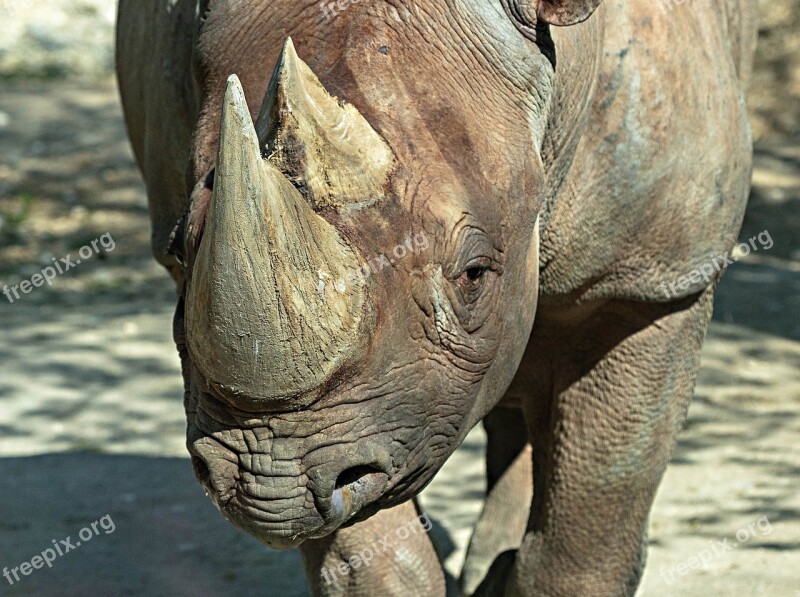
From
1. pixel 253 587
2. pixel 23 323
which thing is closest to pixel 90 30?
pixel 23 323

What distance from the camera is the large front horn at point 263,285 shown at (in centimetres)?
246

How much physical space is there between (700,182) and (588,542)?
3.55 feet

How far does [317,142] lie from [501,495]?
278cm

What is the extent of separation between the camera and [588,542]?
4.08 metres

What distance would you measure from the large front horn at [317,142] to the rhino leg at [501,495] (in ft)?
8.05

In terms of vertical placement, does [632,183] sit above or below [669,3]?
below

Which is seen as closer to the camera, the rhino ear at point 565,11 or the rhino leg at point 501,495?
the rhino ear at point 565,11

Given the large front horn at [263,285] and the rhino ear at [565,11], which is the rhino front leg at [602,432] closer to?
the rhino ear at [565,11]

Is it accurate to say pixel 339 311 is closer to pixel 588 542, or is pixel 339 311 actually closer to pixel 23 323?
pixel 588 542

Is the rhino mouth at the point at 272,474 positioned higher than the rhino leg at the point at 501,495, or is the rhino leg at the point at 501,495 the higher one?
the rhino mouth at the point at 272,474

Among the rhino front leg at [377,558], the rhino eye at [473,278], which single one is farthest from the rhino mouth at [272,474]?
the rhino front leg at [377,558]

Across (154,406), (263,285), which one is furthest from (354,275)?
(154,406)

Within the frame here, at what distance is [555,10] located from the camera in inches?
118

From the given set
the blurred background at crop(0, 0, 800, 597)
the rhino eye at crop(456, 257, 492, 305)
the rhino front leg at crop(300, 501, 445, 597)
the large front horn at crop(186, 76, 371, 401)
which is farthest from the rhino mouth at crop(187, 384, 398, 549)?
the blurred background at crop(0, 0, 800, 597)
